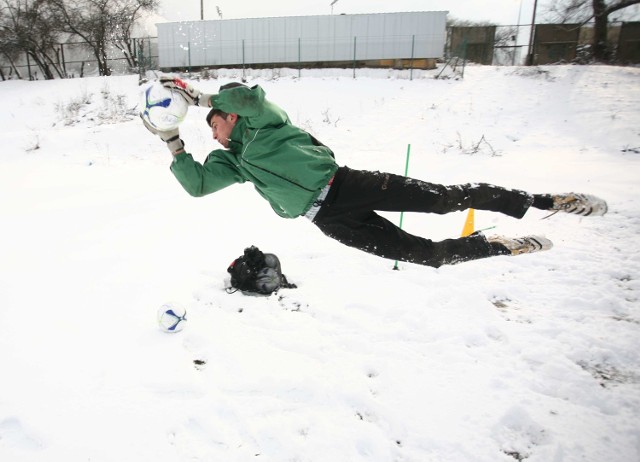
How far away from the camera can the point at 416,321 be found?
3.48 m

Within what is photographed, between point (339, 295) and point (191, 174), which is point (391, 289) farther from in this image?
point (191, 174)

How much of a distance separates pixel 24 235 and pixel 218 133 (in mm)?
3308

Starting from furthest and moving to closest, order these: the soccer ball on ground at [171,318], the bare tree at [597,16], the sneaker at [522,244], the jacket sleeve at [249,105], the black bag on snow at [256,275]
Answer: the bare tree at [597,16] → the black bag on snow at [256,275] → the sneaker at [522,244] → the soccer ball on ground at [171,318] → the jacket sleeve at [249,105]

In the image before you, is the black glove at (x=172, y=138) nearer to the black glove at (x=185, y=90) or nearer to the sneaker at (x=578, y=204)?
the black glove at (x=185, y=90)

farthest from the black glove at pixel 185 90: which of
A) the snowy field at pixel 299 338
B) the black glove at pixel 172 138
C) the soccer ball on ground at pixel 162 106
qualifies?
the snowy field at pixel 299 338

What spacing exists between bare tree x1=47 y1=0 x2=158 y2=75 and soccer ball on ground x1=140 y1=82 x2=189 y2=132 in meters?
24.4

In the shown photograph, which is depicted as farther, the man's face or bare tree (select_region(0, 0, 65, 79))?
bare tree (select_region(0, 0, 65, 79))

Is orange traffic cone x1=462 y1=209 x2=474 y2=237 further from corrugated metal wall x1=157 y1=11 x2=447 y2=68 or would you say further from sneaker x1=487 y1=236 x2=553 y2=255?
corrugated metal wall x1=157 y1=11 x2=447 y2=68

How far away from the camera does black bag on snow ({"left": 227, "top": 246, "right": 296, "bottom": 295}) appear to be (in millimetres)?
3869

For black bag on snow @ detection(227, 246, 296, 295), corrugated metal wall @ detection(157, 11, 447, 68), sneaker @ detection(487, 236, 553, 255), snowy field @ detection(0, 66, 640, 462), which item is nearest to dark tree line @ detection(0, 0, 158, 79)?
corrugated metal wall @ detection(157, 11, 447, 68)

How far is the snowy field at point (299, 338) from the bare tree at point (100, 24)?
788 inches

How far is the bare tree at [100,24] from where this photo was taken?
22938 mm

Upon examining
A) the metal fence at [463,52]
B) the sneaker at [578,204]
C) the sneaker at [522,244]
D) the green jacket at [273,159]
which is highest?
A: the metal fence at [463,52]

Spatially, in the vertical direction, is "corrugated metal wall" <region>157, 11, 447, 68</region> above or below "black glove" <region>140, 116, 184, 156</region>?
above
